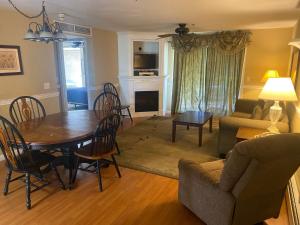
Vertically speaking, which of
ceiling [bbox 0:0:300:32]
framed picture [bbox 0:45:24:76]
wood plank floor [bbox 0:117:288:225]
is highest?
ceiling [bbox 0:0:300:32]

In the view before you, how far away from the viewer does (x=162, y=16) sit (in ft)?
13.1

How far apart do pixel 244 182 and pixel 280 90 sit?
150cm

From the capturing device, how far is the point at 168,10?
139 inches

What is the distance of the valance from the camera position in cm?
559

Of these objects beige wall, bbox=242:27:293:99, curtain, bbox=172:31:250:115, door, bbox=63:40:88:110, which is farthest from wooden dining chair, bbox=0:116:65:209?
beige wall, bbox=242:27:293:99

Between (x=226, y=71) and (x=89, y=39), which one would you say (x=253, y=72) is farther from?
(x=89, y=39)

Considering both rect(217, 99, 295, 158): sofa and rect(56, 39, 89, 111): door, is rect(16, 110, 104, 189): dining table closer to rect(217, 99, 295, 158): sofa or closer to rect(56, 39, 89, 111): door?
rect(217, 99, 295, 158): sofa

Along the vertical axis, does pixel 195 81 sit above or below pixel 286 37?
below

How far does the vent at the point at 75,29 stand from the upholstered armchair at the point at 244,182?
3710 millimetres

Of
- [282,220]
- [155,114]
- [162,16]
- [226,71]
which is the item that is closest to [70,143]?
[282,220]

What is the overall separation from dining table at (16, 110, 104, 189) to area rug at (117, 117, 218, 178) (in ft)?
2.65

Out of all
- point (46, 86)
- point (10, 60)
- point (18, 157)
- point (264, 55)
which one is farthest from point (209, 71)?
point (18, 157)

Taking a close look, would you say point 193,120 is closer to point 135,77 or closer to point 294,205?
point 294,205

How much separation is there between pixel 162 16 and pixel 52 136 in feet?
9.10
